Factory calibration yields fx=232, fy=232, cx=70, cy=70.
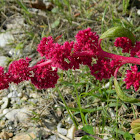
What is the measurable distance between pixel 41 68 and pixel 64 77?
124 cm

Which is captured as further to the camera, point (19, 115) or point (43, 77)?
point (19, 115)

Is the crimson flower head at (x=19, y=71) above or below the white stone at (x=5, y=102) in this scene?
above

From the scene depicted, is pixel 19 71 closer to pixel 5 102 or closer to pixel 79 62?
pixel 79 62

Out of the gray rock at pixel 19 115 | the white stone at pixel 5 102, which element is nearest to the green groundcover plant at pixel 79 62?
the gray rock at pixel 19 115

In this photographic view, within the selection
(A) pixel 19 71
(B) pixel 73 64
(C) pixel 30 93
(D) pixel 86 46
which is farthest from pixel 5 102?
(D) pixel 86 46

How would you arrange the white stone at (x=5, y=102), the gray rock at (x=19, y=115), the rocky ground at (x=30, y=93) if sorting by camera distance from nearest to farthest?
the rocky ground at (x=30, y=93), the gray rock at (x=19, y=115), the white stone at (x=5, y=102)

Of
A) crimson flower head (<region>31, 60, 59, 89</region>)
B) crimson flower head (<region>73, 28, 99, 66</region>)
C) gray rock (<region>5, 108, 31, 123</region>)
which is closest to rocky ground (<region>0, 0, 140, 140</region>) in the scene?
gray rock (<region>5, 108, 31, 123</region>)

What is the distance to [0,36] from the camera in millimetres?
4379

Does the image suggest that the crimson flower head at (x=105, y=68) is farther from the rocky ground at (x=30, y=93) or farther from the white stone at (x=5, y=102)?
the white stone at (x=5, y=102)

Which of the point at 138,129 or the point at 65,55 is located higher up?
the point at 65,55

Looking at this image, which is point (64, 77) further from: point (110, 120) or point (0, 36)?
point (0, 36)

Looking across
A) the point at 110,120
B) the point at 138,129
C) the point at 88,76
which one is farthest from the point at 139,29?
the point at 138,129

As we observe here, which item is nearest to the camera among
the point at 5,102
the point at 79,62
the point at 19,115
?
the point at 79,62

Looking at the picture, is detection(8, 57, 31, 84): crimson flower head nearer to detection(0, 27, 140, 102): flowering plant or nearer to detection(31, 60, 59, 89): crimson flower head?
detection(0, 27, 140, 102): flowering plant
